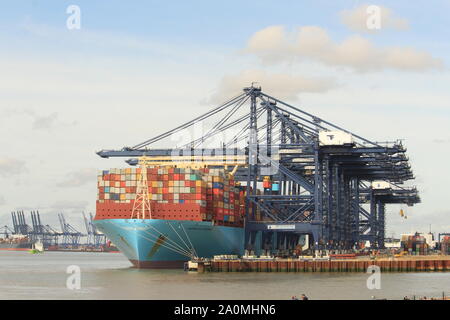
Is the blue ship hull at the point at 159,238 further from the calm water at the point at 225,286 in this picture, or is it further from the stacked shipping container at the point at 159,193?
the calm water at the point at 225,286

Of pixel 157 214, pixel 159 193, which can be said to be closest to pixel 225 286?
pixel 157 214

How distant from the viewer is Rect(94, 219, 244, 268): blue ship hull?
308ft

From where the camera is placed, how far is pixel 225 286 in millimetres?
70688

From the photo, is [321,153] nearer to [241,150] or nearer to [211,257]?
[241,150]

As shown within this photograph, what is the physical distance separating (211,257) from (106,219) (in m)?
16.8

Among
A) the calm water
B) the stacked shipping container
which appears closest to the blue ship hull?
the stacked shipping container

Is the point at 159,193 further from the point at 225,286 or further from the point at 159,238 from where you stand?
the point at 225,286

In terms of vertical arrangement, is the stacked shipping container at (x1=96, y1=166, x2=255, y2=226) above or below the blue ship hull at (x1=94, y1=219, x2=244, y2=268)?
above

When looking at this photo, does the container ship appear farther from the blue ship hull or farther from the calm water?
the calm water

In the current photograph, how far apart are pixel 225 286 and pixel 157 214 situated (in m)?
27.6

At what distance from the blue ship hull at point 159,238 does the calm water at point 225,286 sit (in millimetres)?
5307

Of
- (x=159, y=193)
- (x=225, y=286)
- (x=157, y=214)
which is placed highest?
(x=159, y=193)

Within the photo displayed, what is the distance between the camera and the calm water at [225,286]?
6247 cm
